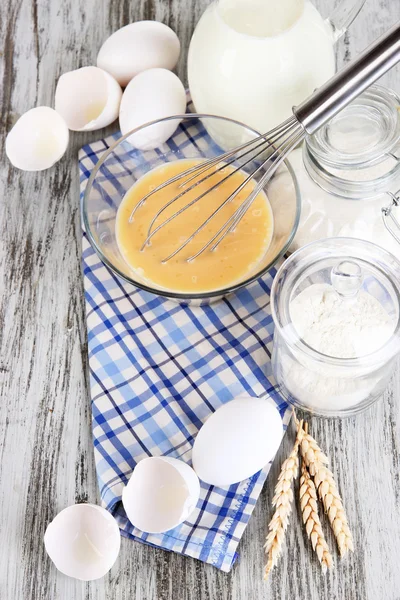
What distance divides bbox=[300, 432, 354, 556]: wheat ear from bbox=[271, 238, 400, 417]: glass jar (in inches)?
2.0

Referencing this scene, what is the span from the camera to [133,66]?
1009 millimetres

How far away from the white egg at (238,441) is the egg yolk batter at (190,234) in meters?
0.17

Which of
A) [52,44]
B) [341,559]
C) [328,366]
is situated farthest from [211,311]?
[52,44]

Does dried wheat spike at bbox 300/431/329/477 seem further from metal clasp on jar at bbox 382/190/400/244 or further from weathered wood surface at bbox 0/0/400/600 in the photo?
metal clasp on jar at bbox 382/190/400/244

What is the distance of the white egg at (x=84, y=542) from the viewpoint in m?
0.74

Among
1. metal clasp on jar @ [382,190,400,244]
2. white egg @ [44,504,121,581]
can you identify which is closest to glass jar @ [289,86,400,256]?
metal clasp on jar @ [382,190,400,244]

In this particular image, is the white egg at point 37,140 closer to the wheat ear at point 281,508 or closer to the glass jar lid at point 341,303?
the glass jar lid at point 341,303

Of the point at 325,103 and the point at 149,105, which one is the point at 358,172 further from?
the point at 149,105

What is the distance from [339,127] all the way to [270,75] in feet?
0.35

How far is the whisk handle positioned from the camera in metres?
0.72

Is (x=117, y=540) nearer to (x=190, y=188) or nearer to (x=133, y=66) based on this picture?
(x=190, y=188)

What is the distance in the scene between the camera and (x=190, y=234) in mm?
885

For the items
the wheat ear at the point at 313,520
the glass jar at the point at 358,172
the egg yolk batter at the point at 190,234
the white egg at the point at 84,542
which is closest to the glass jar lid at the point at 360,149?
the glass jar at the point at 358,172

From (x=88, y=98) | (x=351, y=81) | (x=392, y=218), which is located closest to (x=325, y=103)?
(x=351, y=81)
